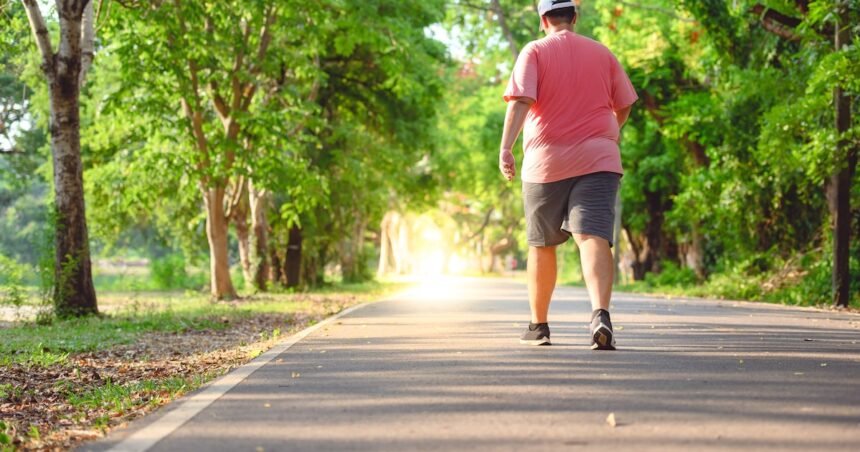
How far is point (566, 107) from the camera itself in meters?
8.47

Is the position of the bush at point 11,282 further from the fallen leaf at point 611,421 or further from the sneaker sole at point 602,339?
the fallen leaf at point 611,421

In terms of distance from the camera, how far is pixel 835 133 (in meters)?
16.1

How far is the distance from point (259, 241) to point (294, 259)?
2.24 meters

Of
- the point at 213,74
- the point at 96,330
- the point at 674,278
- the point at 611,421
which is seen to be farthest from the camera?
the point at 674,278

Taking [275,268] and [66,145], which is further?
[275,268]

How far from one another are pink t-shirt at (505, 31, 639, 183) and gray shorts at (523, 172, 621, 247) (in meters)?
0.06

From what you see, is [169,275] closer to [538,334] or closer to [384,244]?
[384,244]

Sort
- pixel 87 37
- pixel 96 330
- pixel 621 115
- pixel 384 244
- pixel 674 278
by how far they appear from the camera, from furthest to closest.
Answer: pixel 384 244
pixel 674 278
pixel 87 37
pixel 96 330
pixel 621 115

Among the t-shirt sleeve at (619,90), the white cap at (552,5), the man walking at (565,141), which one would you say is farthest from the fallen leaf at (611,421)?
the white cap at (552,5)

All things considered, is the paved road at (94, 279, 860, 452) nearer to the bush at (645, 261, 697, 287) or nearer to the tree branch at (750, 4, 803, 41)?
the tree branch at (750, 4, 803, 41)

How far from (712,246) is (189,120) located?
1695 centimetres

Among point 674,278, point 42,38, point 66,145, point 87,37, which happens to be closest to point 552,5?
point 66,145

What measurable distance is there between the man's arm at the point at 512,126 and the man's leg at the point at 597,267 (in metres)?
0.65

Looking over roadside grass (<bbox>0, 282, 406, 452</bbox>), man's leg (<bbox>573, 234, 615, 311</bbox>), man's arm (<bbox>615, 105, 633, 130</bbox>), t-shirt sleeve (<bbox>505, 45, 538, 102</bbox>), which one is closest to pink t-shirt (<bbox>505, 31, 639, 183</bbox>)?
t-shirt sleeve (<bbox>505, 45, 538, 102</bbox>)
